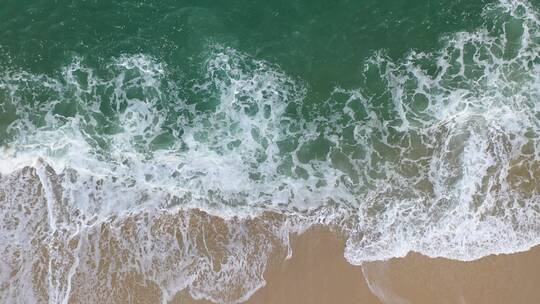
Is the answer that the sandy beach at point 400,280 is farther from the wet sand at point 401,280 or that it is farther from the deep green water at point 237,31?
the deep green water at point 237,31

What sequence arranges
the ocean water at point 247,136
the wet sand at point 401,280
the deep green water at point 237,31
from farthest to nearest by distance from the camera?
the deep green water at point 237,31 → the ocean water at point 247,136 → the wet sand at point 401,280

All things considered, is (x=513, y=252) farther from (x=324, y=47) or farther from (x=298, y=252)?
(x=324, y=47)

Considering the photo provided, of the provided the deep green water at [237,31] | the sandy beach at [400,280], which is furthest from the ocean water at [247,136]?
the sandy beach at [400,280]

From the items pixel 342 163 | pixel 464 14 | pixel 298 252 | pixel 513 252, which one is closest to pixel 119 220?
pixel 298 252

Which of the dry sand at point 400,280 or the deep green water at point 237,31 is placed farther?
the deep green water at point 237,31

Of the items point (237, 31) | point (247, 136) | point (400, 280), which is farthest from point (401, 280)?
point (237, 31)

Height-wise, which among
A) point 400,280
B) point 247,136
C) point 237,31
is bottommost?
point 400,280

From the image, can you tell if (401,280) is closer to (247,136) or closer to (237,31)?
(247,136)

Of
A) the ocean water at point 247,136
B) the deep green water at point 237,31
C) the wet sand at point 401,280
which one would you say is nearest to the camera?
the wet sand at point 401,280
